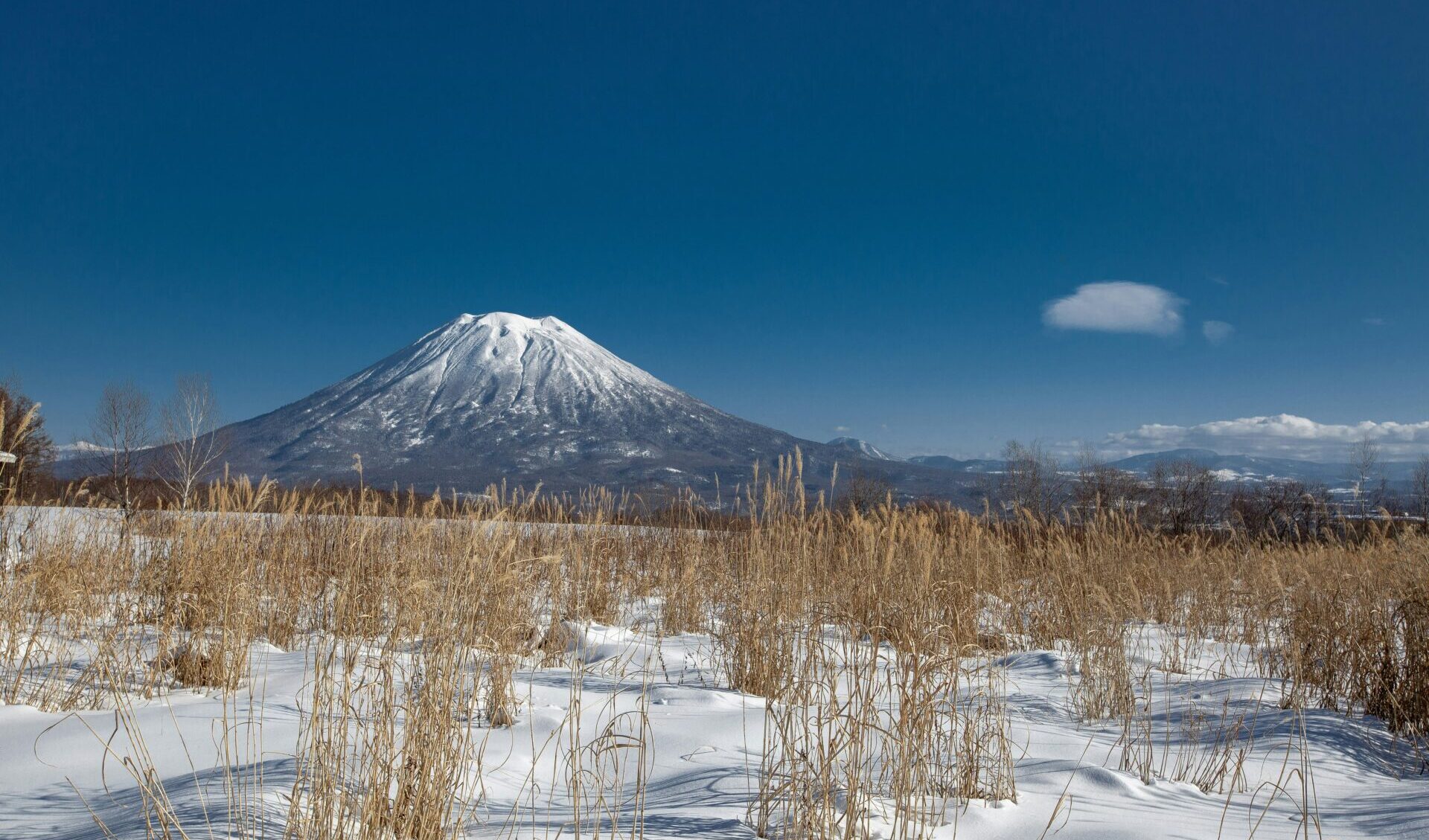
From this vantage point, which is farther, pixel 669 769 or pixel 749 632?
pixel 749 632

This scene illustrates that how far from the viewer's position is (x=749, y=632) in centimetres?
434

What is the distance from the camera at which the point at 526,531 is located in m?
10.1

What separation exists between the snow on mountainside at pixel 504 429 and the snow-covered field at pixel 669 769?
101810 millimetres

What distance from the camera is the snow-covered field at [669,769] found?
2191 millimetres

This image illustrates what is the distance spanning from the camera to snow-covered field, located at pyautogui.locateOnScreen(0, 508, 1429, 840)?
2191mm

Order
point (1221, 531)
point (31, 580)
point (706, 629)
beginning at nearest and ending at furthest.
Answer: point (31, 580), point (706, 629), point (1221, 531)

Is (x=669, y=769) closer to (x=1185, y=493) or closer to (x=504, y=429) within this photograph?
(x=1185, y=493)

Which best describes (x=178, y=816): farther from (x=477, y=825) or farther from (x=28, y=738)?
(x=28, y=738)

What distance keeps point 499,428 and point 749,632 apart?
460ft

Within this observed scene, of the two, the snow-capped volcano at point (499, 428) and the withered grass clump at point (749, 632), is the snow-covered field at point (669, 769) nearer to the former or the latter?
the withered grass clump at point (749, 632)

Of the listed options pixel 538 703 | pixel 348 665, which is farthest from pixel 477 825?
pixel 538 703

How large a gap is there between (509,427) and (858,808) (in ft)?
466

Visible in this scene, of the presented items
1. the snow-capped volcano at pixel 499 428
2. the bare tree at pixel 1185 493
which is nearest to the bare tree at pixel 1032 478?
the bare tree at pixel 1185 493

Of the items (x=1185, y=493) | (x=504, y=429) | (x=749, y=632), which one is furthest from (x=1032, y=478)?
(x=504, y=429)
